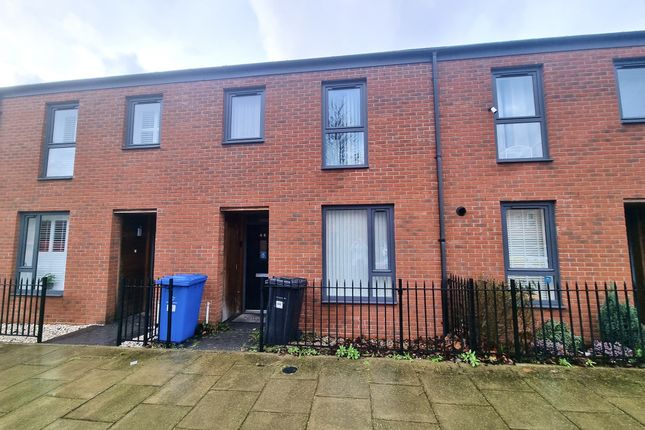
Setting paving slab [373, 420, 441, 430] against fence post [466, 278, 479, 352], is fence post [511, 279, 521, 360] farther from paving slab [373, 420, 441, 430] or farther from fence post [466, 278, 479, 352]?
paving slab [373, 420, 441, 430]

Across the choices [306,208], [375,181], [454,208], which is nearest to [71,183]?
[306,208]

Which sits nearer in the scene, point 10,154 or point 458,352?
point 458,352

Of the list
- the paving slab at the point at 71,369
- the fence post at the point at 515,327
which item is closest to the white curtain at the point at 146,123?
the paving slab at the point at 71,369

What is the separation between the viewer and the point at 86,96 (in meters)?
7.37

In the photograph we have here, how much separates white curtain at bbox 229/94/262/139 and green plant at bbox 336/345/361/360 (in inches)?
186

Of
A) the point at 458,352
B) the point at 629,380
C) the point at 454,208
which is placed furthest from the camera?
the point at 454,208

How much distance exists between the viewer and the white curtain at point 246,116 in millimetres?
6922

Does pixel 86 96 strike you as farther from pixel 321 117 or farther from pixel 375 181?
pixel 375 181

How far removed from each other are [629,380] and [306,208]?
5408 mm

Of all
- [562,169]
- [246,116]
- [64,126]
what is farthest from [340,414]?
[64,126]

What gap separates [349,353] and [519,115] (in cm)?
563

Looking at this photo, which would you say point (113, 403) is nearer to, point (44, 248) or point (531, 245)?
point (44, 248)

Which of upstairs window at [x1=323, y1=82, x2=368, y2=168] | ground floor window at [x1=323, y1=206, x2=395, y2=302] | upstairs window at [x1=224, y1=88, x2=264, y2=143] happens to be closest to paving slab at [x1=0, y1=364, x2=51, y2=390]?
ground floor window at [x1=323, y1=206, x2=395, y2=302]

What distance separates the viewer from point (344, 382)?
3.98 m
